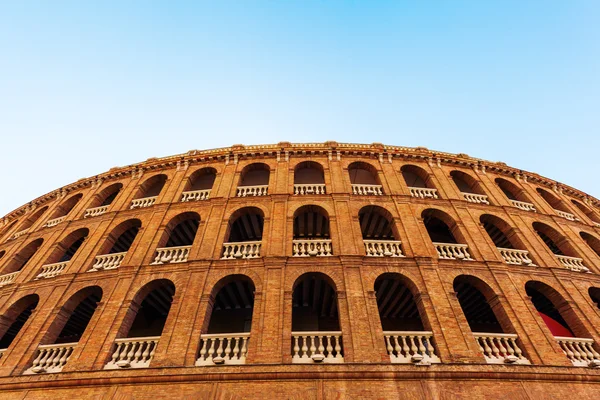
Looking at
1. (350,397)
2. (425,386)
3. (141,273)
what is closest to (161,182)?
(141,273)

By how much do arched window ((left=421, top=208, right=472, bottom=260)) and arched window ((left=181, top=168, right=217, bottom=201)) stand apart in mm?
11287

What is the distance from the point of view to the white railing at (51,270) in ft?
42.7

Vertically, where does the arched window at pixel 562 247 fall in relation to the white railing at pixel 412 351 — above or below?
above

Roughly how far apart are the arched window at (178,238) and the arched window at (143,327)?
1097 mm

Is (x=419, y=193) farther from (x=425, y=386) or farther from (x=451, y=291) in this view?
(x=425, y=386)

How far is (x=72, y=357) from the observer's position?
9.74 meters

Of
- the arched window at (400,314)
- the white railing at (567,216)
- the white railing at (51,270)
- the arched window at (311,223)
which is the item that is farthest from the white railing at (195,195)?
the white railing at (567,216)

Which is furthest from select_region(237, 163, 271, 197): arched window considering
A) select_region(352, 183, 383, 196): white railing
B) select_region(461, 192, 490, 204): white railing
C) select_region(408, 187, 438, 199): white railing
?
select_region(461, 192, 490, 204): white railing

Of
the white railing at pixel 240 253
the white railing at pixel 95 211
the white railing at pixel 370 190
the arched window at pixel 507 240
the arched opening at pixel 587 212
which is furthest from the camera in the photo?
the arched opening at pixel 587 212

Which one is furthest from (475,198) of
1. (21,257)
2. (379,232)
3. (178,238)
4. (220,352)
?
(21,257)

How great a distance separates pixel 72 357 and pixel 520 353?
47.6 feet

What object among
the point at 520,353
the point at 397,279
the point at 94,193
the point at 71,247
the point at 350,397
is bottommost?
the point at 350,397

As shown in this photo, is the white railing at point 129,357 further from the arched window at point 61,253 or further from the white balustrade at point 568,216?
the white balustrade at point 568,216

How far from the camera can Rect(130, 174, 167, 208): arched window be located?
15.8 m
